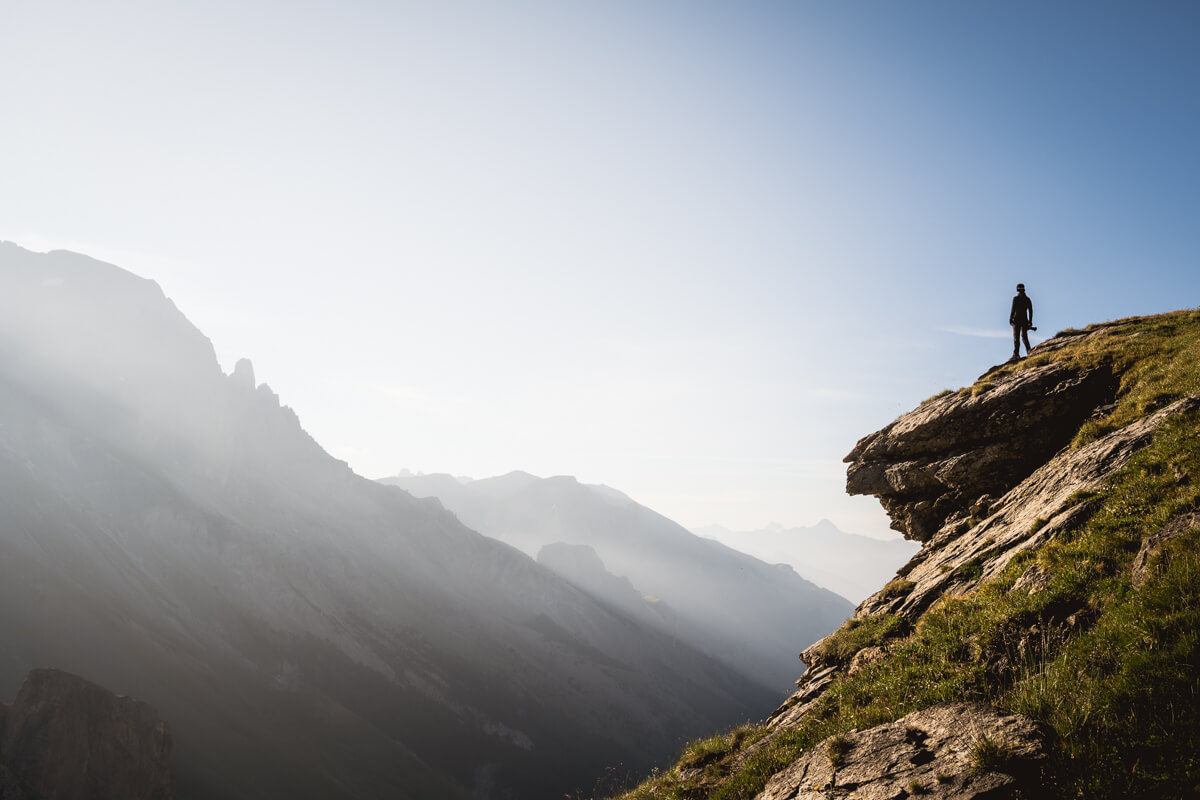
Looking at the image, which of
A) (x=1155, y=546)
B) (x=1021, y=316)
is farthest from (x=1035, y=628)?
(x=1021, y=316)

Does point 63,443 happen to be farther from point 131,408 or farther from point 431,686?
point 431,686

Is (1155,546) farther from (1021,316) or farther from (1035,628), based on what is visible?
(1021,316)

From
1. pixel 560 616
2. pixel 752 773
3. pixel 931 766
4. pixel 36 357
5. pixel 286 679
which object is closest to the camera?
pixel 931 766

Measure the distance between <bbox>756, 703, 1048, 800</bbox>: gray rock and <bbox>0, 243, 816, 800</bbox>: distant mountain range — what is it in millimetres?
81771

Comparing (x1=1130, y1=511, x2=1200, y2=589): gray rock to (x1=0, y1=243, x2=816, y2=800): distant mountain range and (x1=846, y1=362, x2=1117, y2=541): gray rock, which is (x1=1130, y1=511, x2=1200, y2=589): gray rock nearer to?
(x1=846, y1=362, x2=1117, y2=541): gray rock

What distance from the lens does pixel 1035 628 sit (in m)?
9.47

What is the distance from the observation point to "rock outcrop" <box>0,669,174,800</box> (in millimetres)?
46969

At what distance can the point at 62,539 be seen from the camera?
90.8 meters

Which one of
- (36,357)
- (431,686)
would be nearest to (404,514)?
(431,686)

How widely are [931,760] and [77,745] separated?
71.9 metres

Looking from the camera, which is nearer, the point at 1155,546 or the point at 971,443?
the point at 1155,546

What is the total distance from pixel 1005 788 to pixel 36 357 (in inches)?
7648

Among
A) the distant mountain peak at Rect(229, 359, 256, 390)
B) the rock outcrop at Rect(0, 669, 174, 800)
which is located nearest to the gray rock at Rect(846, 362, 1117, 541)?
the rock outcrop at Rect(0, 669, 174, 800)

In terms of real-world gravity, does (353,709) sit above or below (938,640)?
below
